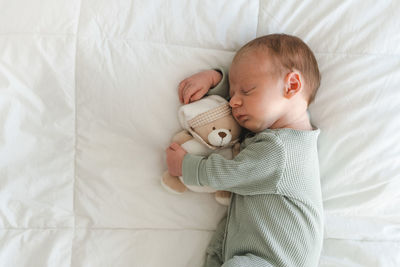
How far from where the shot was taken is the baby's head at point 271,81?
3.26 ft

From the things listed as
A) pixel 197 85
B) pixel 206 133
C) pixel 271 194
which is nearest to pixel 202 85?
pixel 197 85

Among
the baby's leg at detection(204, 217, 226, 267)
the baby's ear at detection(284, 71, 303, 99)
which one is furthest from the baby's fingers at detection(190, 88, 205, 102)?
the baby's leg at detection(204, 217, 226, 267)

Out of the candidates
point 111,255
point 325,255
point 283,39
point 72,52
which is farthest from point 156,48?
point 325,255

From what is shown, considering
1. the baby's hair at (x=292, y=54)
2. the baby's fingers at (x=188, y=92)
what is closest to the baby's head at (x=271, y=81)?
the baby's hair at (x=292, y=54)

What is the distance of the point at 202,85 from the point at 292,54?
0.82 feet

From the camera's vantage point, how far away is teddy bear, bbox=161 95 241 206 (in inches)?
39.7

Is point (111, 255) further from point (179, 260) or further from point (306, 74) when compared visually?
point (306, 74)

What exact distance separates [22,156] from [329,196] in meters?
0.85

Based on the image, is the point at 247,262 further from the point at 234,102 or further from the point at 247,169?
the point at 234,102

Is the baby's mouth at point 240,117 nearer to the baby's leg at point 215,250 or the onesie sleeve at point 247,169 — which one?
the onesie sleeve at point 247,169

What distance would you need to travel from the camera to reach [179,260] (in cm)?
103

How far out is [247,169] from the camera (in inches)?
37.4

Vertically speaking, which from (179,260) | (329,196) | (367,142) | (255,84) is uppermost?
(255,84)

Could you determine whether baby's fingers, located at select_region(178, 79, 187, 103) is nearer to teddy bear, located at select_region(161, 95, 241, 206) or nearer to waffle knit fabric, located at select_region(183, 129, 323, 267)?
teddy bear, located at select_region(161, 95, 241, 206)
